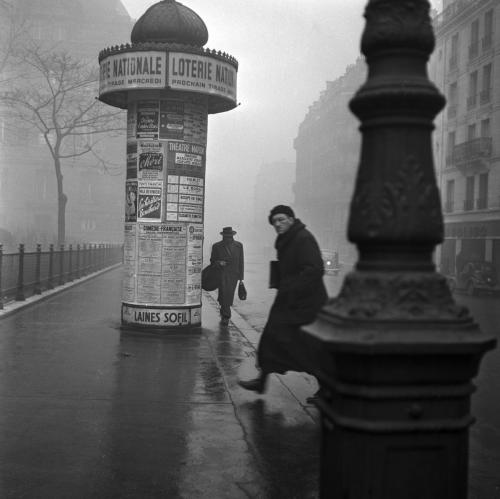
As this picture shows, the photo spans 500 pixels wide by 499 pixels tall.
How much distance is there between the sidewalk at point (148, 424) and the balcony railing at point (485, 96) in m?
30.9

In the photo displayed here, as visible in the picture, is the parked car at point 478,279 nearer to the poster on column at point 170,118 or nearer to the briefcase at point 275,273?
the poster on column at point 170,118

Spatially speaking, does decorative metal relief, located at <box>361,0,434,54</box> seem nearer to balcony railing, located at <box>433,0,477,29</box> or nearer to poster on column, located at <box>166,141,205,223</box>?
poster on column, located at <box>166,141,205,223</box>

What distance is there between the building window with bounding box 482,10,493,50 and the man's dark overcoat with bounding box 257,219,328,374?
3401 centimetres

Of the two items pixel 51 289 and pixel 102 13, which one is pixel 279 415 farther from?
pixel 102 13

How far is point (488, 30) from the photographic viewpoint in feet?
121

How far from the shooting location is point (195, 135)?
10.7m

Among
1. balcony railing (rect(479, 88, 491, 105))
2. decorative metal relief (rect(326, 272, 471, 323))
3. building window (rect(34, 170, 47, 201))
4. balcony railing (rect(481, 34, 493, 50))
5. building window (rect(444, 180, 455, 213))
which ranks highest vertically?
balcony railing (rect(481, 34, 493, 50))

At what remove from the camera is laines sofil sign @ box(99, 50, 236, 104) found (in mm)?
10055

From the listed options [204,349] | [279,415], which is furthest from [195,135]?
[279,415]

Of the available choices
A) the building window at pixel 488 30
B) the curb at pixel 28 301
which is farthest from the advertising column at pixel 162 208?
the building window at pixel 488 30

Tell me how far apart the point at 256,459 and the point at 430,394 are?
2489 mm

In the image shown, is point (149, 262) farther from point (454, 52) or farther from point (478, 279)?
point (454, 52)

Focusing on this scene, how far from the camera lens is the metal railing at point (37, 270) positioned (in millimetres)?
13867

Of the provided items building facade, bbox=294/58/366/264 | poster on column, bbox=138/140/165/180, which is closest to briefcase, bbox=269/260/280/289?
poster on column, bbox=138/140/165/180
